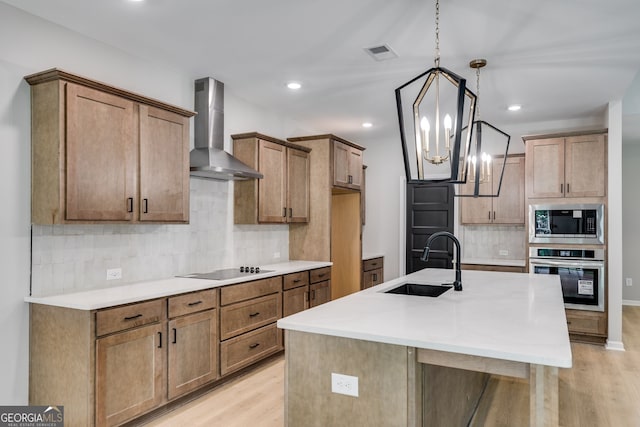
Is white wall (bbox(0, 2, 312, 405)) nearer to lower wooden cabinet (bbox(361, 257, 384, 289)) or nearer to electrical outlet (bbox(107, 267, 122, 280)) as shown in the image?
electrical outlet (bbox(107, 267, 122, 280))

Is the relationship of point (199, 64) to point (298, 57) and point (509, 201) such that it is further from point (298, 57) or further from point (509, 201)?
point (509, 201)

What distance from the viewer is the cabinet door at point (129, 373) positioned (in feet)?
8.45

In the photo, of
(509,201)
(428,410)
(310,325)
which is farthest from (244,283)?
(509,201)

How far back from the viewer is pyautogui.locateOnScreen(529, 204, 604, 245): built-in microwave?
4.76 meters

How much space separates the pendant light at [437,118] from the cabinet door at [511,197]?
663mm

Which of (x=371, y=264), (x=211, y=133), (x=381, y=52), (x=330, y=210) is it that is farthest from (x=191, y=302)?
(x=371, y=264)

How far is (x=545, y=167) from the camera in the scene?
5059 mm

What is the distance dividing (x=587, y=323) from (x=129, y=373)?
15.4 feet

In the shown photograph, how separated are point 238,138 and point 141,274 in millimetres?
1731

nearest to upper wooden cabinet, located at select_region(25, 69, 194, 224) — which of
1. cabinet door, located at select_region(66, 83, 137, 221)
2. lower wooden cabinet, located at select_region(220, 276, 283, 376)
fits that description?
cabinet door, located at select_region(66, 83, 137, 221)

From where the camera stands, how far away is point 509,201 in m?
5.63

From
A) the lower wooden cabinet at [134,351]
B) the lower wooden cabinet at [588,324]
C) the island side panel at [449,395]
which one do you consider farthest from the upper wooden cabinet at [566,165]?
the lower wooden cabinet at [134,351]

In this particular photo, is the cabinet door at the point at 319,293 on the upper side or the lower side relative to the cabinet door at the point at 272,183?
lower

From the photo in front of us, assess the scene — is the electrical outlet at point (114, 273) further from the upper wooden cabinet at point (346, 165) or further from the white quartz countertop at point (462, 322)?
the upper wooden cabinet at point (346, 165)
